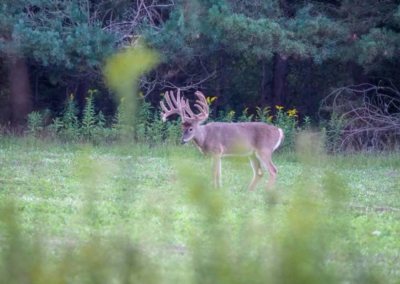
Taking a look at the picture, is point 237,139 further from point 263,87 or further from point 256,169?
point 263,87

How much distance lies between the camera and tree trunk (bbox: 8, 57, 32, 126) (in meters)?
21.4

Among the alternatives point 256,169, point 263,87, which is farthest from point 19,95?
point 256,169

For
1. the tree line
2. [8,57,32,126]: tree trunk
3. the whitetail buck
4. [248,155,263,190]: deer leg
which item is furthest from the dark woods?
[248,155,263,190]: deer leg

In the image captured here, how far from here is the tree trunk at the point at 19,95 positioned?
21.4 m

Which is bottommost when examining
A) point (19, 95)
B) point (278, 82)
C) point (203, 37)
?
point (19, 95)

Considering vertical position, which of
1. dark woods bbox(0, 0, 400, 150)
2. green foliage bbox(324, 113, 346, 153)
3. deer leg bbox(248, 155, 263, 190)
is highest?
dark woods bbox(0, 0, 400, 150)

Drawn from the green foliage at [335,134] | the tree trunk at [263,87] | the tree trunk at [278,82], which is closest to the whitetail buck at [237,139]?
the green foliage at [335,134]

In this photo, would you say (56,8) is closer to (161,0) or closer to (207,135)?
(161,0)

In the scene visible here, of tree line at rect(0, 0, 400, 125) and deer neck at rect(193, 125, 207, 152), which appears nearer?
deer neck at rect(193, 125, 207, 152)

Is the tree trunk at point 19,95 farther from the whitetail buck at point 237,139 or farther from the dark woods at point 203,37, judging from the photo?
the whitetail buck at point 237,139

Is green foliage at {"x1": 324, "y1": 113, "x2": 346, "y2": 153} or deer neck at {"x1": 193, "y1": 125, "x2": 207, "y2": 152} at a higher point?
deer neck at {"x1": 193, "y1": 125, "x2": 207, "y2": 152}

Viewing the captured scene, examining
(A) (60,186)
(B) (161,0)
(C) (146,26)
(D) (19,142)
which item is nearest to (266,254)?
(A) (60,186)

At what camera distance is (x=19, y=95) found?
2167cm

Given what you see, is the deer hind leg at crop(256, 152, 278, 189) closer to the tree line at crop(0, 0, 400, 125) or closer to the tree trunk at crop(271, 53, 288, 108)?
the tree line at crop(0, 0, 400, 125)
